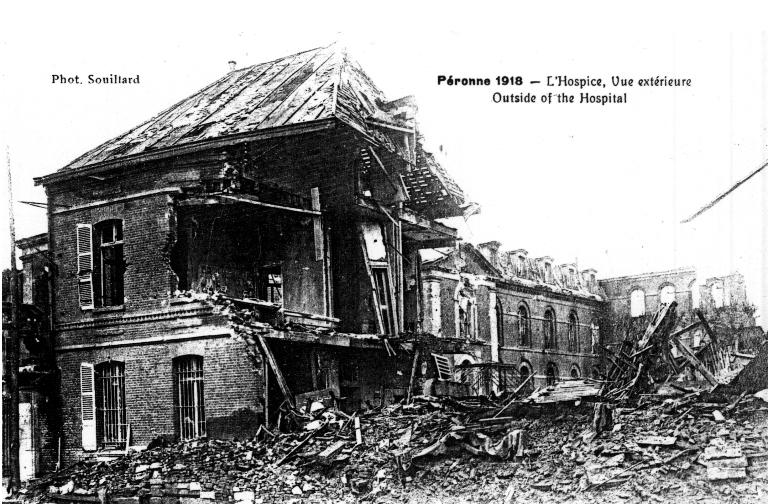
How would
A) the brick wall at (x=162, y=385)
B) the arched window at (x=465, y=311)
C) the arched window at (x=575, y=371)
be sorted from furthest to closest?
1. the arched window at (x=575, y=371)
2. the arched window at (x=465, y=311)
3. the brick wall at (x=162, y=385)

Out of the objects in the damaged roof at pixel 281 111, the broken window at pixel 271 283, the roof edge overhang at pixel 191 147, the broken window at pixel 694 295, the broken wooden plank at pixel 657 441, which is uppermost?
the damaged roof at pixel 281 111

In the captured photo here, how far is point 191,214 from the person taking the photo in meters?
16.9

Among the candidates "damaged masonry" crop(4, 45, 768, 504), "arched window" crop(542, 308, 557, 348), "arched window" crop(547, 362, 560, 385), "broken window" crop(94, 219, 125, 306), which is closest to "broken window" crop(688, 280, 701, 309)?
"arched window" crop(542, 308, 557, 348)

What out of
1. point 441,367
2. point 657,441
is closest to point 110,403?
point 441,367

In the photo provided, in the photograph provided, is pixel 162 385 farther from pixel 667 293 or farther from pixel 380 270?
pixel 667 293

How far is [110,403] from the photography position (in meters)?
16.8

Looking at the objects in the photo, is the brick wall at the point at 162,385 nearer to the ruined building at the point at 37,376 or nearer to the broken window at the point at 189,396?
the broken window at the point at 189,396

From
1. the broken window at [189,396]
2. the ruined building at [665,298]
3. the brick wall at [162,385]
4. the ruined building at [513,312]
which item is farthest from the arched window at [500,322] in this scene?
the brick wall at [162,385]

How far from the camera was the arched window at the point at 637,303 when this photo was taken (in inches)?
1439

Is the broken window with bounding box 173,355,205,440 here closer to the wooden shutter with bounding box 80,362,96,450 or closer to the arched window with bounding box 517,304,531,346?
the wooden shutter with bounding box 80,362,96,450

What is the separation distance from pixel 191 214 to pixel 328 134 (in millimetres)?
3605

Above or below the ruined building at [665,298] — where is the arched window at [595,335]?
below

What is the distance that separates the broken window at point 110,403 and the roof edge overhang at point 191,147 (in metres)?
4.50

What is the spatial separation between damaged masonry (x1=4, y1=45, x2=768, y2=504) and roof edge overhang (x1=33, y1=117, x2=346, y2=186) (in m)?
0.04
